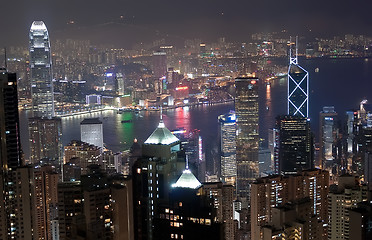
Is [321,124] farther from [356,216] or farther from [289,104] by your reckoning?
[356,216]

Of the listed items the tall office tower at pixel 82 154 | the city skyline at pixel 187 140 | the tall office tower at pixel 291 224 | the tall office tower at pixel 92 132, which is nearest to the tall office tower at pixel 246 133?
the city skyline at pixel 187 140

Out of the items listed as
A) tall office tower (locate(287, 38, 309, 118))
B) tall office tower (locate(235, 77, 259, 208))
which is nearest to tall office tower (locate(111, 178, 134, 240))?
tall office tower (locate(235, 77, 259, 208))

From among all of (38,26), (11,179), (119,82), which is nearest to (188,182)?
(11,179)

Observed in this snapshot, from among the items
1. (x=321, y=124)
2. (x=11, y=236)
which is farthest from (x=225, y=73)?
(x=11, y=236)

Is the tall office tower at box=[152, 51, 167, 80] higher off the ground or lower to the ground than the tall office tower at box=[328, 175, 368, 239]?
higher

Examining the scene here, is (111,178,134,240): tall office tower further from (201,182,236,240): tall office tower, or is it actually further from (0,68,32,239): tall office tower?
(201,182,236,240): tall office tower

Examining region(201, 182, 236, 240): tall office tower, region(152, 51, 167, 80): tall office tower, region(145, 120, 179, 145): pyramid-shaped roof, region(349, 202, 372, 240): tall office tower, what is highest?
region(152, 51, 167, 80): tall office tower

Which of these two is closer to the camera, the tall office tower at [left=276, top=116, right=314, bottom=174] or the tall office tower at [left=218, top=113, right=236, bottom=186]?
the tall office tower at [left=276, top=116, right=314, bottom=174]

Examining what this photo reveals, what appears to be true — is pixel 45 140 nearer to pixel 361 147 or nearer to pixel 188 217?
pixel 361 147
